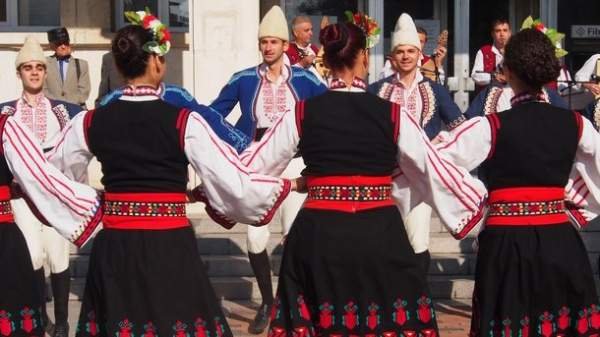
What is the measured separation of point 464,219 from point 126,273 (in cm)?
154

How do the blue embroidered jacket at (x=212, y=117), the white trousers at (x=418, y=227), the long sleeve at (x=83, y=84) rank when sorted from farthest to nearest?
the long sleeve at (x=83, y=84)
the white trousers at (x=418, y=227)
the blue embroidered jacket at (x=212, y=117)

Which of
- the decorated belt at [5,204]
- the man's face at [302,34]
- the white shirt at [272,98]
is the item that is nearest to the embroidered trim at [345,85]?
the decorated belt at [5,204]

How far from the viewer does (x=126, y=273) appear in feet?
18.9

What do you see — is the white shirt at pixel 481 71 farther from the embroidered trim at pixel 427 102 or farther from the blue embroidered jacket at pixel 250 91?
the blue embroidered jacket at pixel 250 91

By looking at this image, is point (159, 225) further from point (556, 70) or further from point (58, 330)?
point (58, 330)

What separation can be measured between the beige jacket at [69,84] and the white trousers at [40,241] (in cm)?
256

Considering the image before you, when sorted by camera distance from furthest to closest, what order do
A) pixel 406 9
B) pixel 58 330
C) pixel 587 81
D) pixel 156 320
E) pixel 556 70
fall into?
1. pixel 406 9
2. pixel 587 81
3. pixel 58 330
4. pixel 556 70
5. pixel 156 320

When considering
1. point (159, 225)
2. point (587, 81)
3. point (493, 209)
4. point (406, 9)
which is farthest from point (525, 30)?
point (406, 9)

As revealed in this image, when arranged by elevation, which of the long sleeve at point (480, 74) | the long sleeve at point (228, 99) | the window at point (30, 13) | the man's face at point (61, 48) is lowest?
the long sleeve at point (228, 99)

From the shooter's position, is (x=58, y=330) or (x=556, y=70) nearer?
(x=556, y=70)

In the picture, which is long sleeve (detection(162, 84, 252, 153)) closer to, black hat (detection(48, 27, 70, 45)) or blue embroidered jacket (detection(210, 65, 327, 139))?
blue embroidered jacket (detection(210, 65, 327, 139))

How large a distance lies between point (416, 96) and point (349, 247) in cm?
323

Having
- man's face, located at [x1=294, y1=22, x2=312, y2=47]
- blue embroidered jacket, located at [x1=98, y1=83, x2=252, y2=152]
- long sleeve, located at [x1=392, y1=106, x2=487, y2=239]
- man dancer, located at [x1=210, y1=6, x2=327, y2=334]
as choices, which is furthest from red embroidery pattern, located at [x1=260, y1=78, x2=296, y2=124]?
long sleeve, located at [x1=392, y1=106, x2=487, y2=239]

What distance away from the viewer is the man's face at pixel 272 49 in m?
8.96
